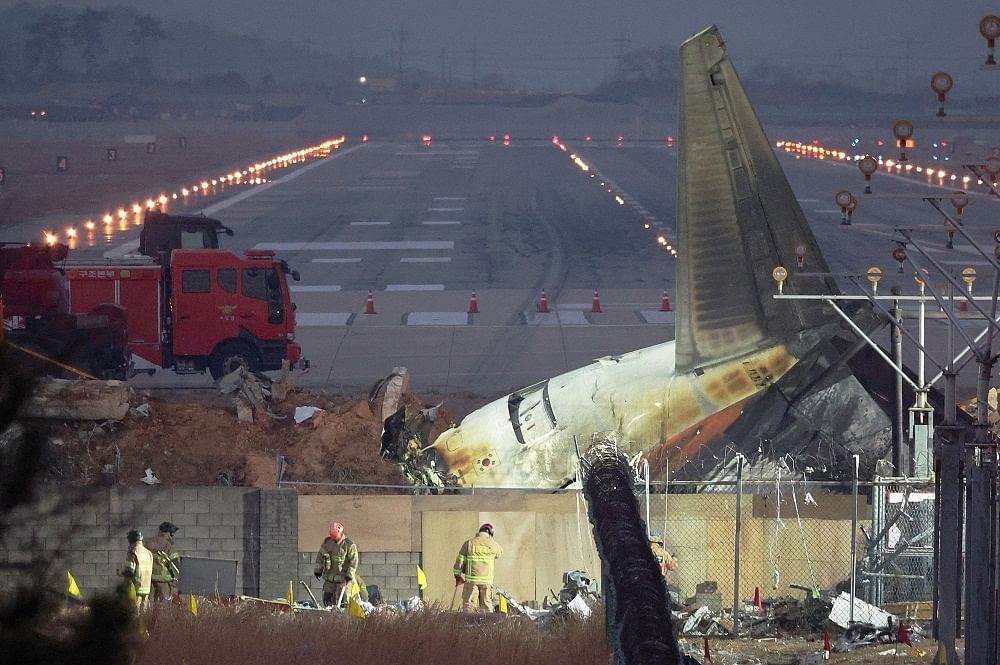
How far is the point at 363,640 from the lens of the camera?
14.3 meters

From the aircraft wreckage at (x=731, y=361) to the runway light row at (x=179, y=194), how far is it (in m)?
19.5

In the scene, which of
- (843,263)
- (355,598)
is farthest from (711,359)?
(843,263)

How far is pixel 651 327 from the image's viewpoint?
143 feet

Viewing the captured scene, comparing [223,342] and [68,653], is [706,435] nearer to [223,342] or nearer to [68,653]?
[68,653]

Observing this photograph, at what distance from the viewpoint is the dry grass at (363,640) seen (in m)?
13.6

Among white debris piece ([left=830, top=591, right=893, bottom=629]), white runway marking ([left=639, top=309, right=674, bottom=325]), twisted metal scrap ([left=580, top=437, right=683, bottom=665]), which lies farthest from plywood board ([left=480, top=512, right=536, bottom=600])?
white runway marking ([left=639, top=309, right=674, bottom=325])

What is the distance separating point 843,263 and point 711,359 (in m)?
37.2

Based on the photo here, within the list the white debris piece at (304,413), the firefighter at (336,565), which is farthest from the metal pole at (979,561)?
the white debris piece at (304,413)

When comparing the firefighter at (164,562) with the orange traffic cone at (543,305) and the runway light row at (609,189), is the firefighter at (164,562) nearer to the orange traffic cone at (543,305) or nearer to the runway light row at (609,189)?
the runway light row at (609,189)

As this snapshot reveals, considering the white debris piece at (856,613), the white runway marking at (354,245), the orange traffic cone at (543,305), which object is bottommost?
the white debris piece at (856,613)

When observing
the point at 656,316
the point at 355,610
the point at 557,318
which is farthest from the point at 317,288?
the point at 355,610

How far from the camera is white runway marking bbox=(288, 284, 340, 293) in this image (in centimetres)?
5078

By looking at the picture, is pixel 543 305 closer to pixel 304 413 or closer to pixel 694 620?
pixel 304 413

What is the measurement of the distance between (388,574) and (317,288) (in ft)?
102
